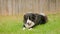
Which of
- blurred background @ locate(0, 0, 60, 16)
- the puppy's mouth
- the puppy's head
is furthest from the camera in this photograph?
blurred background @ locate(0, 0, 60, 16)

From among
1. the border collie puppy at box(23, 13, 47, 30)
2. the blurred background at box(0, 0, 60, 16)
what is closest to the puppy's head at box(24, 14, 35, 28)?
the border collie puppy at box(23, 13, 47, 30)

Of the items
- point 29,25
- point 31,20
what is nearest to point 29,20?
point 31,20

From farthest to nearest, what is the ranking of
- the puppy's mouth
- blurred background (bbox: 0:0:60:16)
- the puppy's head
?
blurred background (bbox: 0:0:60:16), the puppy's mouth, the puppy's head

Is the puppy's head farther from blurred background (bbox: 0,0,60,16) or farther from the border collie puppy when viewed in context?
blurred background (bbox: 0,0,60,16)

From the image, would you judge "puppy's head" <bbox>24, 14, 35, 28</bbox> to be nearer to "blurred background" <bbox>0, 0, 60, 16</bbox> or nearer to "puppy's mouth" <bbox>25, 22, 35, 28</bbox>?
"puppy's mouth" <bbox>25, 22, 35, 28</bbox>

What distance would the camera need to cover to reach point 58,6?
10672 millimetres

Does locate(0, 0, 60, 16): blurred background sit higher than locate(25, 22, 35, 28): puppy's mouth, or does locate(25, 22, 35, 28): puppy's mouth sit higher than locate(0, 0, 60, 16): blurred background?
locate(0, 0, 60, 16): blurred background

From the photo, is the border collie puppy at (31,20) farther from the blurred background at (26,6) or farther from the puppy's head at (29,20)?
the blurred background at (26,6)

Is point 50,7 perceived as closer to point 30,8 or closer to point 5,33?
point 30,8

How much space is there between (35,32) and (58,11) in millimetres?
4149

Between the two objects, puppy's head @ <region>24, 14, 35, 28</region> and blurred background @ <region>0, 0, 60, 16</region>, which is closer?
puppy's head @ <region>24, 14, 35, 28</region>

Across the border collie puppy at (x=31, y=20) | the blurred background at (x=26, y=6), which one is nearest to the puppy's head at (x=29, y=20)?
the border collie puppy at (x=31, y=20)

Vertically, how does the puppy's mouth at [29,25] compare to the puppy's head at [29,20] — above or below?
below

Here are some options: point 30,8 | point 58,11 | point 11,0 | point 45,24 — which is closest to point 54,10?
point 58,11
